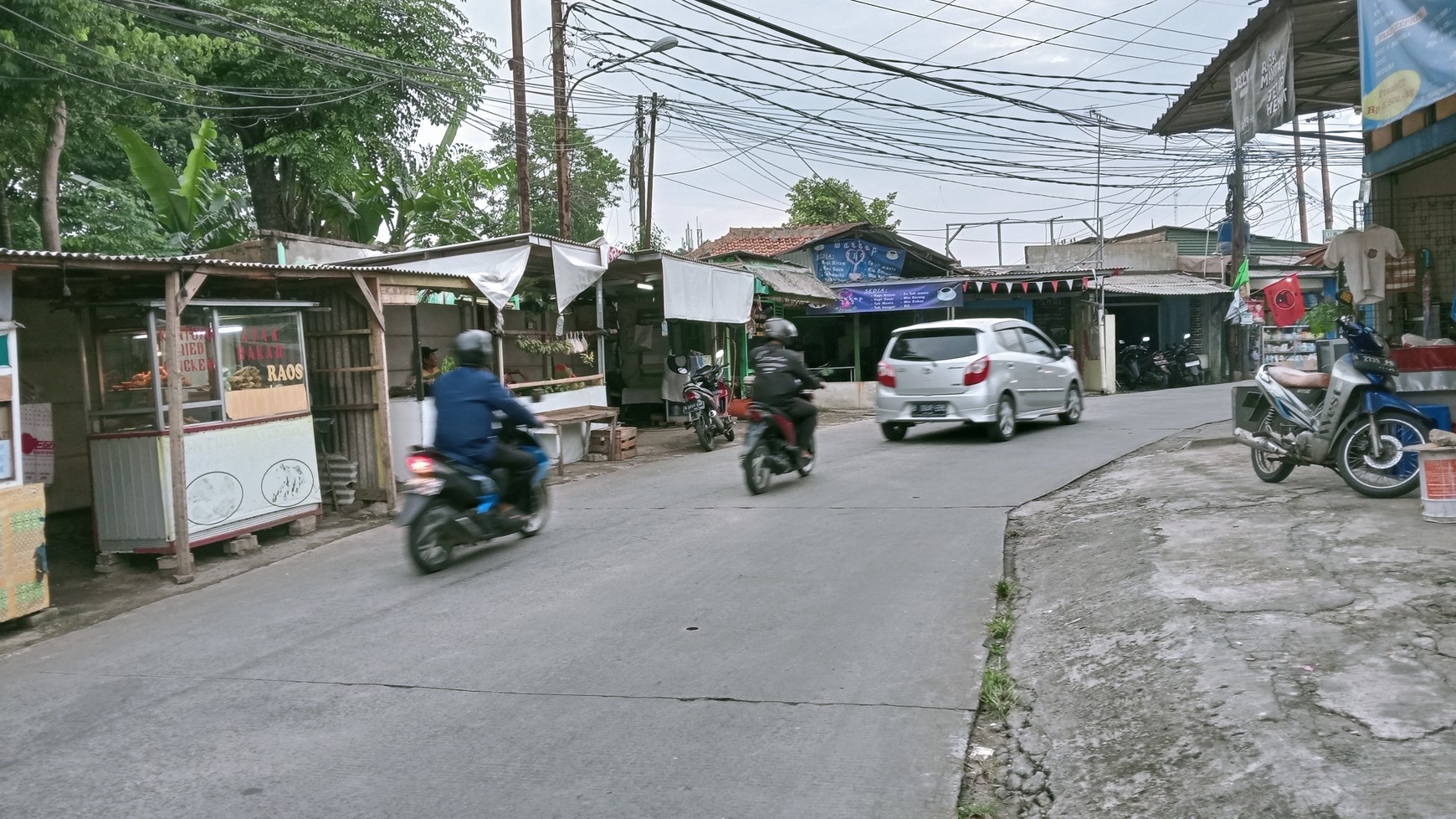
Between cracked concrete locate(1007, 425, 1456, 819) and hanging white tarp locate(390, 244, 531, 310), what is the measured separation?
24.4 ft

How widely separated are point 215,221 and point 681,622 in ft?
49.4

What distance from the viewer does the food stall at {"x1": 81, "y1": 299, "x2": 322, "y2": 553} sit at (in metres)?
8.41

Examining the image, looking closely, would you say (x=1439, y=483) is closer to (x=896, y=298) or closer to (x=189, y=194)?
(x=189, y=194)

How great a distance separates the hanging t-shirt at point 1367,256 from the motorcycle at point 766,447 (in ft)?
19.4

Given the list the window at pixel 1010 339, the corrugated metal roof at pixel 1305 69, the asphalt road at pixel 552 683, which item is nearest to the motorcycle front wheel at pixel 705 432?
the window at pixel 1010 339

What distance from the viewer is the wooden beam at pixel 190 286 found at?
8195mm

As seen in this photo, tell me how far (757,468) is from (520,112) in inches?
347

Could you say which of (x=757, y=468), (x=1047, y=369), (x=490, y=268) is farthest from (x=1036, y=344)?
(x=490, y=268)

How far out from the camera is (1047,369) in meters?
14.8

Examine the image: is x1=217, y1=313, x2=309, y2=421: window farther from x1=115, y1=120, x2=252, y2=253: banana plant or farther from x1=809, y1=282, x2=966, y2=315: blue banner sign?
x1=809, y1=282, x2=966, y2=315: blue banner sign

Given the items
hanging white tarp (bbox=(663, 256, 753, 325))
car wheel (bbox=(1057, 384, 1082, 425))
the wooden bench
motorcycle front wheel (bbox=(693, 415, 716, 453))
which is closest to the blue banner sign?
hanging white tarp (bbox=(663, 256, 753, 325))

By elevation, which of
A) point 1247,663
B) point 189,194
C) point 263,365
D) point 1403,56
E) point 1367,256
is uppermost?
point 189,194

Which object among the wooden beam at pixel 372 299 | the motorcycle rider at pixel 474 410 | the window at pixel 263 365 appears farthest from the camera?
the wooden beam at pixel 372 299

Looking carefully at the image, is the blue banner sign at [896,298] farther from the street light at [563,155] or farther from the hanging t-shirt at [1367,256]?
the hanging t-shirt at [1367,256]
